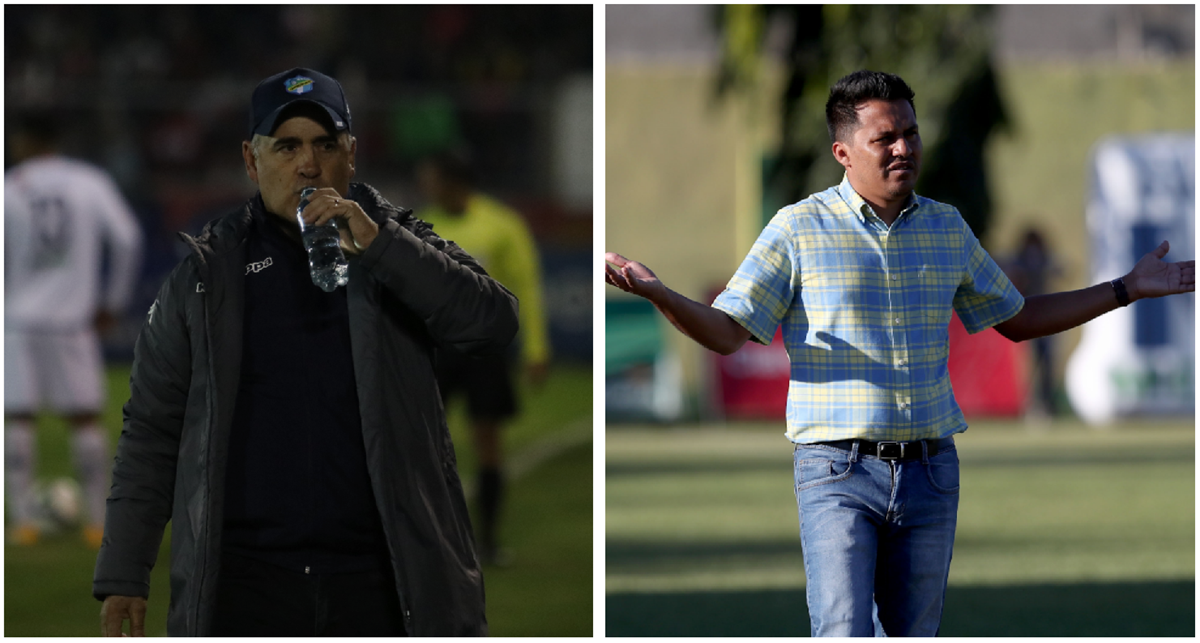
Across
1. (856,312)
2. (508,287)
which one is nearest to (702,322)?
(856,312)

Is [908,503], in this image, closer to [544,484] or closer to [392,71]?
[544,484]

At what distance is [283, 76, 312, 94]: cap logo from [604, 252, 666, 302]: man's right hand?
69cm

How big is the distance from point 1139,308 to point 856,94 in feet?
51.2

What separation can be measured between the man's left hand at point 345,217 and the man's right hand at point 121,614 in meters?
0.84

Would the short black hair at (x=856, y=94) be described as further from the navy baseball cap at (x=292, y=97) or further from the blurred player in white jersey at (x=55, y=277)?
the blurred player in white jersey at (x=55, y=277)

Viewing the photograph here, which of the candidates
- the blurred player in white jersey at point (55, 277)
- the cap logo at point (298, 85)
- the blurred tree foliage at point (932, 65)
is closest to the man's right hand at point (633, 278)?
the cap logo at point (298, 85)

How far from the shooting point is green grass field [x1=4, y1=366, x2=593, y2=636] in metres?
6.59

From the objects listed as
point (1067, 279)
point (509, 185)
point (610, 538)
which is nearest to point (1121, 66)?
point (1067, 279)

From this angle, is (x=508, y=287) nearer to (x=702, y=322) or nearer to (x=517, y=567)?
(x=517, y=567)

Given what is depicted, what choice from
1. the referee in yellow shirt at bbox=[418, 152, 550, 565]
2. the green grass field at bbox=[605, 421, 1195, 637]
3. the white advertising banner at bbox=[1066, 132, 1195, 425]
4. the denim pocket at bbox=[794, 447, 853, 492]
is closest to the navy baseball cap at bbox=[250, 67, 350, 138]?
the denim pocket at bbox=[794, 447, 853, 492]

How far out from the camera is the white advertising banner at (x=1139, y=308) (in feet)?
60.8

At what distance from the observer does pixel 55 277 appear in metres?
9.51

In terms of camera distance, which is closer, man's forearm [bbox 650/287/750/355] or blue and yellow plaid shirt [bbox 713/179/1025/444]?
man's forearm [bbox 650/287/750/355]

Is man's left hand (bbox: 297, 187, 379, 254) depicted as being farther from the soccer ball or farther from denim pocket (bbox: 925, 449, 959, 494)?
the soccer ball
